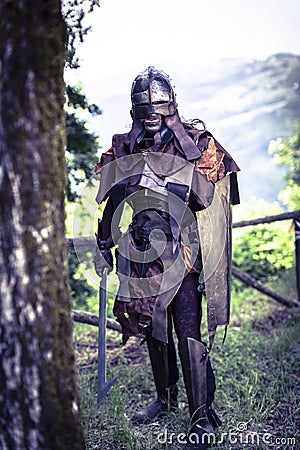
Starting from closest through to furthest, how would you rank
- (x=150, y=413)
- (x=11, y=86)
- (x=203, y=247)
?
1. (x=11, y=86)
2. (x=203, y=247)
3. (x=150, y=413)

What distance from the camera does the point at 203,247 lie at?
2.83 m

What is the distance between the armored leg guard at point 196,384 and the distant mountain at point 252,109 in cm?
1208

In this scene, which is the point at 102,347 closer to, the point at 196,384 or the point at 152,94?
the point at 196,384

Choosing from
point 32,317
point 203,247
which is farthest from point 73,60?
point 32,317

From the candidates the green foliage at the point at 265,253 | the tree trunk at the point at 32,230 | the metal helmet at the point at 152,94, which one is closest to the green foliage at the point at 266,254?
the green foliage at the point at 265,253

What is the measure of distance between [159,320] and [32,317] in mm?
1139

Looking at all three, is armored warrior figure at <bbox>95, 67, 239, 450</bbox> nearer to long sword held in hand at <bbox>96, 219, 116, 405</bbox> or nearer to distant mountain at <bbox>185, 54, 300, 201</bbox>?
long sword held in hand at <bbox>96, 219, 116, 405</bbox>

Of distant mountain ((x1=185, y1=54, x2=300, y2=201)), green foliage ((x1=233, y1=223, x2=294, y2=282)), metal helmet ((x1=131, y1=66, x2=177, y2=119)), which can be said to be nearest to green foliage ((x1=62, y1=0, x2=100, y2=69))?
metal helmet ((x1=131, y1=66, x2=177, y2=119))

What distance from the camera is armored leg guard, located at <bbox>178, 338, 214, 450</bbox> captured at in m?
2.85

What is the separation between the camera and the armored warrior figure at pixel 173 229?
110 inches

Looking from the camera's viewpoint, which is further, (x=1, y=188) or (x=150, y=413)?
(x=150, y=413)

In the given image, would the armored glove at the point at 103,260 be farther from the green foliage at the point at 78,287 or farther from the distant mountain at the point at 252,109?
the distant mountain at the point at 252,109

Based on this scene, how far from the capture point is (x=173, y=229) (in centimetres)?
281

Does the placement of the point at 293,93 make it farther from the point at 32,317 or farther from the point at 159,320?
the point at 32,317
